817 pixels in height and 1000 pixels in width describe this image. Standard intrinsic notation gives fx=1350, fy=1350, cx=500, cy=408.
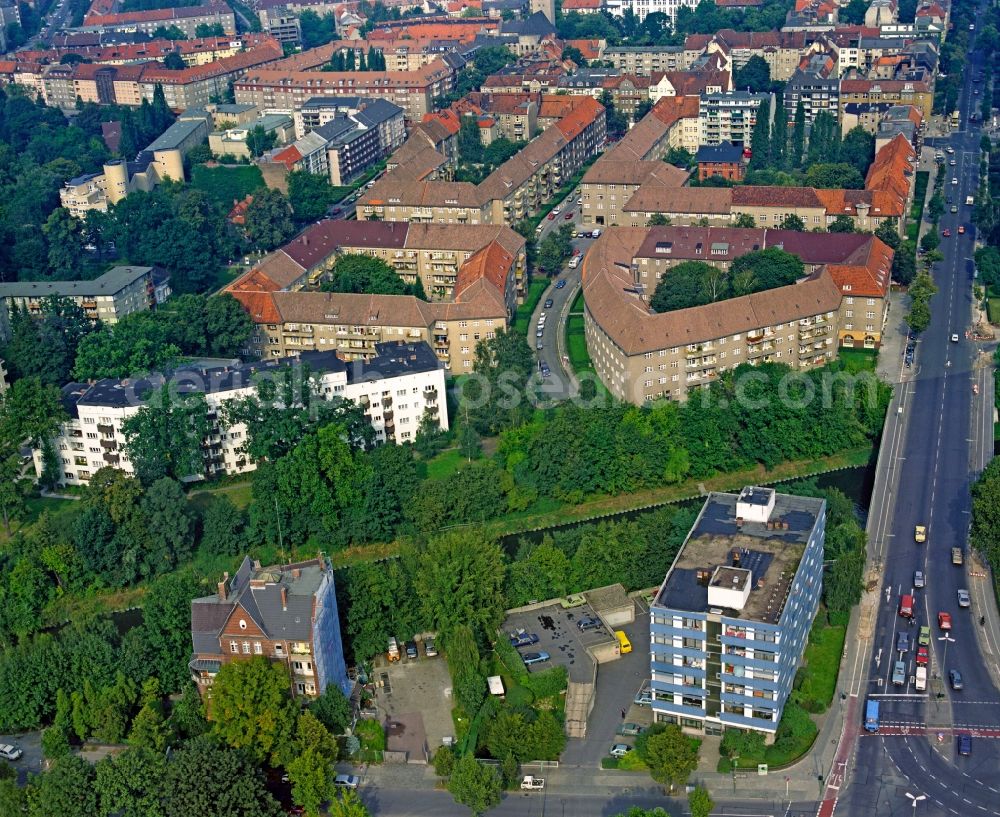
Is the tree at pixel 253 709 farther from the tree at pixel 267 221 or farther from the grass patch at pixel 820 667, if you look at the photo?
the tree at pixel 267 221

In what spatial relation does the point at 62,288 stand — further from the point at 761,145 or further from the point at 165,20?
the point at 165,20

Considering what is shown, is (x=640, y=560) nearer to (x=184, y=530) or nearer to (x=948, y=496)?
(x=948, y=496)

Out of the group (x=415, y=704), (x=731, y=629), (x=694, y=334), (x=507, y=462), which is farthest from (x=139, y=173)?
(x=731, y=629)

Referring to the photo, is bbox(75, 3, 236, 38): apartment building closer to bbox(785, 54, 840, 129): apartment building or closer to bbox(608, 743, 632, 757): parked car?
bbox(785, 54, 840, 129): apartment building

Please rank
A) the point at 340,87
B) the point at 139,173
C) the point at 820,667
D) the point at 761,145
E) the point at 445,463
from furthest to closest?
the point at 340,87
the point at 761,145
the point at 139,173
the point at 445,463
the point at 820,667

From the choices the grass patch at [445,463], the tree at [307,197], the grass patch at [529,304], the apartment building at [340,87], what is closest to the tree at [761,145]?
the grass patch at [529,304]

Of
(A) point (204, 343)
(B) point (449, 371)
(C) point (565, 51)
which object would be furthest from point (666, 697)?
(C) point (565, 51)
